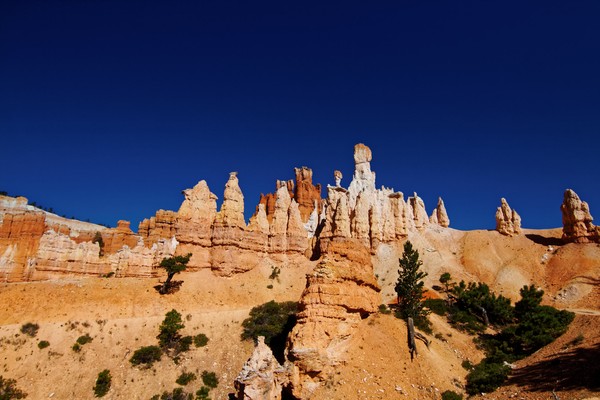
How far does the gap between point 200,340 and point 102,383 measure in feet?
34.2

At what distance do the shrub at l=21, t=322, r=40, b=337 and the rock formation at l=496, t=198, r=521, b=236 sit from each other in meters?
76.9

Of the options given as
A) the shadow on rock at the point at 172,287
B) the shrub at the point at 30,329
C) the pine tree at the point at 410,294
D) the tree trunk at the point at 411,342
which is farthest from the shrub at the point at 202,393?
the shadow on rock at the point at 172,287

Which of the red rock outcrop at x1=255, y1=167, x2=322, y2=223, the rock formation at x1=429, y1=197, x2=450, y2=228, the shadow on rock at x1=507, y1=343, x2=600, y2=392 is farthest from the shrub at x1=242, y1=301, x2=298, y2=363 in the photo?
the rock formation at x1=429, y1=197, x2=450, y2=228

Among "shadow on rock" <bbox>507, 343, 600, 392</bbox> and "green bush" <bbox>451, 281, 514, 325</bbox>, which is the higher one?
"green bush" <bbox>451, 281, 514, 325</bbox>

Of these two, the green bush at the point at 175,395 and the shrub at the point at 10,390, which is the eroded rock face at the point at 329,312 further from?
the shrub at the point at 10,390

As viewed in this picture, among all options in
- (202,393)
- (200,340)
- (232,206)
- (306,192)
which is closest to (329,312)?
(202,393)

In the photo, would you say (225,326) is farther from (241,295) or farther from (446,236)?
(446,236)

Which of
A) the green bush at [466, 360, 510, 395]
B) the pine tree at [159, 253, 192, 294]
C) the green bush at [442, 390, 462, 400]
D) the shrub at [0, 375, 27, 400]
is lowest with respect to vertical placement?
the shrub at [0, 375, 27, 400]

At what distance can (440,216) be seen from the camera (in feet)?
283

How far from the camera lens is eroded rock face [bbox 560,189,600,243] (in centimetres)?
6912

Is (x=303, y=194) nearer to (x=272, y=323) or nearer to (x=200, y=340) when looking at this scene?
(x=272, y=323)

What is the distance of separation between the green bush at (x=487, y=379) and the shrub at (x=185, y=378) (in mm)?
24109

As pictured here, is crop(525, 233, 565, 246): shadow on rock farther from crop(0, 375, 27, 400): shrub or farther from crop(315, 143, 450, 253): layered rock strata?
crop(0, 375, 27, 400): shrub

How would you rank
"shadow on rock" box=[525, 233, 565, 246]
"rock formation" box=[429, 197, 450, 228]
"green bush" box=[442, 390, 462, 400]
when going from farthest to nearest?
"rock formation" box=[429, 197, 450, 228], "shadow on rock" box=[525, 233, 565, 246], "green bush" box=[442, 390, 462, 400]
